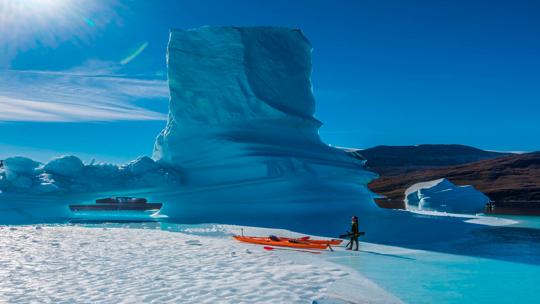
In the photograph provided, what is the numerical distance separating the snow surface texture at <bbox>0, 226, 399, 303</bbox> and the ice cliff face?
12468mm

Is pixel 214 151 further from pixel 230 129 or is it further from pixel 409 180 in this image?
pixel 409 180

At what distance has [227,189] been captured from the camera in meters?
26.1

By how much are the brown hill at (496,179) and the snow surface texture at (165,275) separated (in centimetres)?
8892

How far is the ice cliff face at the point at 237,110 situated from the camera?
26.6 metres

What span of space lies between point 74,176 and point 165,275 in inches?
783

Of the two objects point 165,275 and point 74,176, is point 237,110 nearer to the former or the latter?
point 74,176

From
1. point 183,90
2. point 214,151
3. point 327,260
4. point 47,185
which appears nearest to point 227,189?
point 214,151

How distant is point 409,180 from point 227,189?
10471 centimetres

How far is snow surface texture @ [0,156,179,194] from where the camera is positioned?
85.5 ft

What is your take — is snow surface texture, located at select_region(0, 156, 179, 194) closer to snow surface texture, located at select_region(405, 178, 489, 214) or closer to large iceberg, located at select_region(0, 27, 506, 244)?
large iceberg, located at select_region(0, 27, 506, 244)

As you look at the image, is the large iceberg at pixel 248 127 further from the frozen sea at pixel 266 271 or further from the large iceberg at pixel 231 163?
the frozen sea at pixel 266 271

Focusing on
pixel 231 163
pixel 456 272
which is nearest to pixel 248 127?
pixel 231 163

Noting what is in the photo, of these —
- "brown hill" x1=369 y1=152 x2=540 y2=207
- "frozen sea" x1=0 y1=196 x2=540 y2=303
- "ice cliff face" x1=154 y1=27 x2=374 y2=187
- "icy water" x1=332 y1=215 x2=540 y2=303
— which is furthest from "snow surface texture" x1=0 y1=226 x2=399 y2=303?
"brown hill" x1=369 y1=152 x2=540 y2=207

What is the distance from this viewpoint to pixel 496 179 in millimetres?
114188
